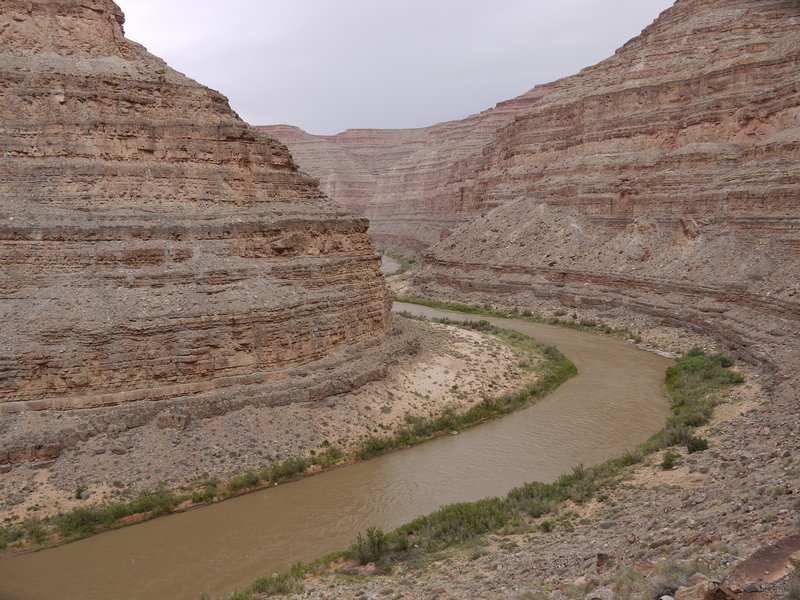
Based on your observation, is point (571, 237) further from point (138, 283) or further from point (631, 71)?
point (138, 283)

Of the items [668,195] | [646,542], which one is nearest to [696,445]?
[646,542]

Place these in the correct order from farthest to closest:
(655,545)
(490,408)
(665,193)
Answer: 1. (665,193)
2. (490,408)
3. (655,545)

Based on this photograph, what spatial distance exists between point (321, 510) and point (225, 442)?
11.1ft

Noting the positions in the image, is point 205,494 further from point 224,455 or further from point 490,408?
point 490,408

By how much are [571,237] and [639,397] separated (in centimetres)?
2403

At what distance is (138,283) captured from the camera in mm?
17656

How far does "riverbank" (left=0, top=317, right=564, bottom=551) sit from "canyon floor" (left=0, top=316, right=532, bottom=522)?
0.02m

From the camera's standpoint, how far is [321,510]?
15.2 m

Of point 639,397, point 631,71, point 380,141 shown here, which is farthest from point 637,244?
point 380,141

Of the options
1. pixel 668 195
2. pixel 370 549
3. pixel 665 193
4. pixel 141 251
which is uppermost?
pixel 665 193

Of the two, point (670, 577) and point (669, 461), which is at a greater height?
point (670, 577)

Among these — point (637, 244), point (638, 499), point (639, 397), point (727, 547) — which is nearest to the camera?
point (727, 547)

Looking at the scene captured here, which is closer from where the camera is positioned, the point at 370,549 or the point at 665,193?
the point at 370,549

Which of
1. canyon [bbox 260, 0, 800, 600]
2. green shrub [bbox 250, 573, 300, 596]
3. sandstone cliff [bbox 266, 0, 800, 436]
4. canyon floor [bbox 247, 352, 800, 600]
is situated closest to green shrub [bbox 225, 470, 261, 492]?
green shrub [bbox 250, 573, 300, 596]
